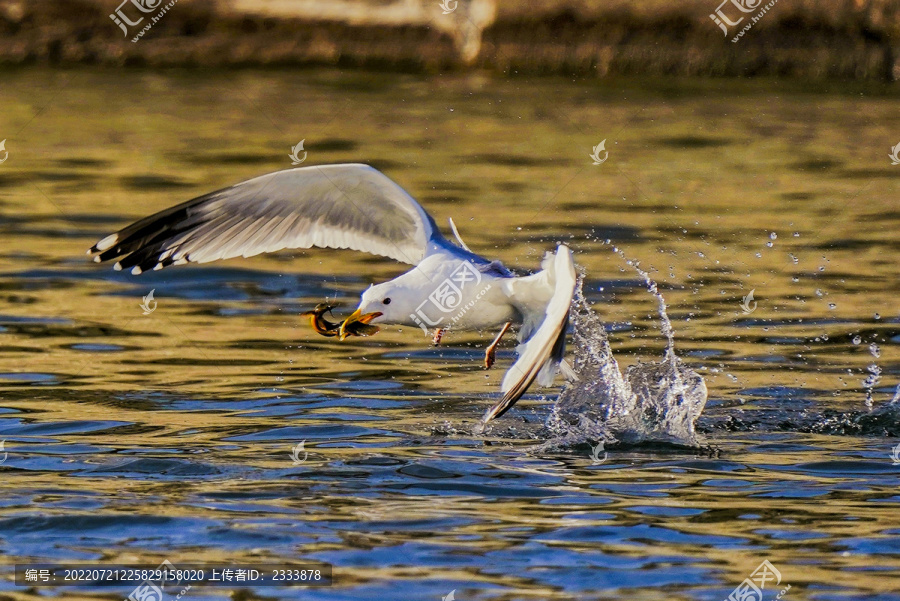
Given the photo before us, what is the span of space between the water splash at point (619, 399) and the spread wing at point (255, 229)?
979 mm

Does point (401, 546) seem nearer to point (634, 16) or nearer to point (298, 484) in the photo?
point (298, 484)

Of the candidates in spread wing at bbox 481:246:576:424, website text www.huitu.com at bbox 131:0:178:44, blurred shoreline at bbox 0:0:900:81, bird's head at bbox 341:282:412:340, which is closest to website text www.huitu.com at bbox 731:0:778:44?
blurred shoreline at bbox 0:0:900:81

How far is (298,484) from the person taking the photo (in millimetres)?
5859

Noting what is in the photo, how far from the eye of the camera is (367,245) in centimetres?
748

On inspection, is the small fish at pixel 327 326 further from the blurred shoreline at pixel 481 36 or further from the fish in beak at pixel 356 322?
the blurred shoreline at pixel 481 36

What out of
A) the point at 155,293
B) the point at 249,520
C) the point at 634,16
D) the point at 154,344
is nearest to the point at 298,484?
the point at 249,520

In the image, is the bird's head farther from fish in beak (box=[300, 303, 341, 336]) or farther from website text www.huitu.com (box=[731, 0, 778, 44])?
website text www.huitu.com (box=[731, 0, 778, 44])

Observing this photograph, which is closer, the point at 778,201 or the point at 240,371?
the point at 240,371

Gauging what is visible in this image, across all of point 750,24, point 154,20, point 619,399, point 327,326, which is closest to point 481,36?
point 750,24

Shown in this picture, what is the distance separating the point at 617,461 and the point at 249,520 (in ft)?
5.75

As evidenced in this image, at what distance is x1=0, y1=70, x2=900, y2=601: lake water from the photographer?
5098 millimetres

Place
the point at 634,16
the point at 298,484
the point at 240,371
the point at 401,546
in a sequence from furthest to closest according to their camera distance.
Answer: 1. the point at 634,16
2. the point at 240,371
3. the point at 298,484
4. the point at 401,546

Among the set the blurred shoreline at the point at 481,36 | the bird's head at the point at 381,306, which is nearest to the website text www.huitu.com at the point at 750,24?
the blurred shoreline at the point at 481,36

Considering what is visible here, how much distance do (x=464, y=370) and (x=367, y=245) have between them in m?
1.15
